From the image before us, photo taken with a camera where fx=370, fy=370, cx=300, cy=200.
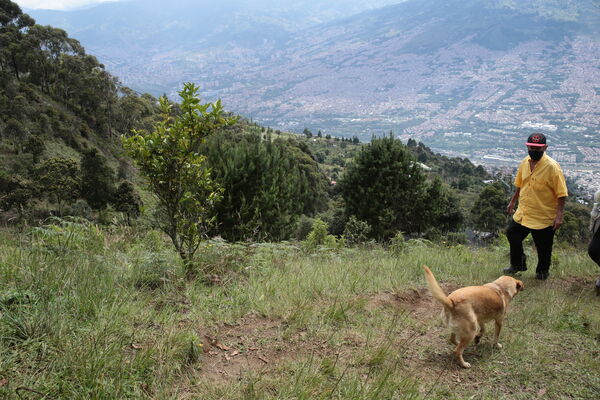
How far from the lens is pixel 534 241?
544 centimetres

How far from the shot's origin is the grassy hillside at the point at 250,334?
92.5 inches

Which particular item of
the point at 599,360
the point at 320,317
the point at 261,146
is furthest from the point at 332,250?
the point at 261,146

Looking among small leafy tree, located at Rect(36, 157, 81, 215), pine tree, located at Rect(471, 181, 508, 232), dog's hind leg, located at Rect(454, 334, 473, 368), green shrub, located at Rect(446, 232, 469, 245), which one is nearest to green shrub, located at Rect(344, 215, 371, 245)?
green shrub, located at Rect(446, 232, 469, 245)

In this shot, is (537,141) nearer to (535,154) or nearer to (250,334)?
(535,154)

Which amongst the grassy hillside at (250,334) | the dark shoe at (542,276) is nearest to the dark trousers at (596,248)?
the grassy hillside at (250,334)

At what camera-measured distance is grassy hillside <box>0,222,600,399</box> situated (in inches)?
92.5

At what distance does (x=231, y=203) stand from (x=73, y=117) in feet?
132

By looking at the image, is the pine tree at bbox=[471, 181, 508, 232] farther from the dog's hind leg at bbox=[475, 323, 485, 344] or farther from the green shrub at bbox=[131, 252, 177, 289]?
the green shrub at bbox=[131, 252, 177, 289]

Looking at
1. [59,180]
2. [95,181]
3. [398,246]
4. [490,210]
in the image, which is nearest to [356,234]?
[398,246]

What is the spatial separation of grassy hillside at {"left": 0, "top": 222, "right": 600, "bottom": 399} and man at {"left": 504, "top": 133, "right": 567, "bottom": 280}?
2.41 ft

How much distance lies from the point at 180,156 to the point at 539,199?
15.9 feet

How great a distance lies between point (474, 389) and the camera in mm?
2857

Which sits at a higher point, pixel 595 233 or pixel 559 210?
pixel 559 210

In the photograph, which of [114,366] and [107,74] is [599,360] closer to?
[114,366]
